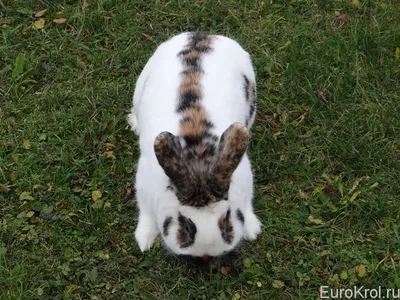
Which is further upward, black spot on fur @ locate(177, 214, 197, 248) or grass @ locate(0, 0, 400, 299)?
black spot on fur @ locate(177, 214, 197, 248)

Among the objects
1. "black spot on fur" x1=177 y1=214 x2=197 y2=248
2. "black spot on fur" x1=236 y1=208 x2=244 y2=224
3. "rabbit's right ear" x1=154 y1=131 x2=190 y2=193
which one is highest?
"rabbit's right ear" x1=154 y1=131 x2=190 y2=193

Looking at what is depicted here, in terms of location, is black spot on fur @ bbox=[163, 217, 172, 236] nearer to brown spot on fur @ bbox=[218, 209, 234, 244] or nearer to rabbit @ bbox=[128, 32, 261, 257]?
rabbit @ bbox=[128, 32, 261, 257]

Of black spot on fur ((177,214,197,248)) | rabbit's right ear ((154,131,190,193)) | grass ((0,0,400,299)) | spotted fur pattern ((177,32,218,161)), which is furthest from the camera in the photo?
grass ((0,0,400,299))

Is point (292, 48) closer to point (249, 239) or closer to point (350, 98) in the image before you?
point (350, 98)

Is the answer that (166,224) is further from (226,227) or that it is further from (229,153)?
(229,153)

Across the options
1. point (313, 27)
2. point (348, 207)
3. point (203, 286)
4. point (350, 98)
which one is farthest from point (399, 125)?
point (203, 286)

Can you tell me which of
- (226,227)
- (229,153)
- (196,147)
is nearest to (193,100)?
(196,147)

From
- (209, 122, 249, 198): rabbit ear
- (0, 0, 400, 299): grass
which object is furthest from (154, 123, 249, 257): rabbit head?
(0, 0, 400, 299): grass
